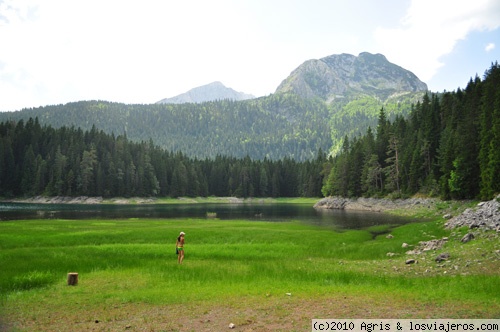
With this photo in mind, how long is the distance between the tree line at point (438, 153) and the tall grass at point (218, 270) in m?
32.0

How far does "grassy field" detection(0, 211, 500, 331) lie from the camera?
44.1 feet

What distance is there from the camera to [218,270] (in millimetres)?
24156

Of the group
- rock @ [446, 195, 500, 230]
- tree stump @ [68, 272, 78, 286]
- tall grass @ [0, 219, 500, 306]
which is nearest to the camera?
tall grass @ [0, 219, 500, 306]

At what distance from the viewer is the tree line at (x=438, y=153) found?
63.4m

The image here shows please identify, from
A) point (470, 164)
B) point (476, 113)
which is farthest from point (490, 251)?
point (476, 113)

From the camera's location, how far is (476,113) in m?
75.6

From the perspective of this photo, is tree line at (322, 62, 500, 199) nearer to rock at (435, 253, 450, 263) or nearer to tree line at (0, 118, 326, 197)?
rock at (435, 253, 450, 263)

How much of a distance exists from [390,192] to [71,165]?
137 meters

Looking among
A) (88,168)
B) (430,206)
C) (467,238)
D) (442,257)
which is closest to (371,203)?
(430,206)

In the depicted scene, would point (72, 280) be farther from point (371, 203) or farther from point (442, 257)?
point (371, 203)

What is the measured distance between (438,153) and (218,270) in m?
88.5

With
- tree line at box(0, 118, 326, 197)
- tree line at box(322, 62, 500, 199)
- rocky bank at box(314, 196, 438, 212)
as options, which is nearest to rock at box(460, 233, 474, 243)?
tree line at box(322, 62, 500, 199)

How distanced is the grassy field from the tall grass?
3.5 inches

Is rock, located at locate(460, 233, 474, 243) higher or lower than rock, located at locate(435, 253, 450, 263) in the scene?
higher
